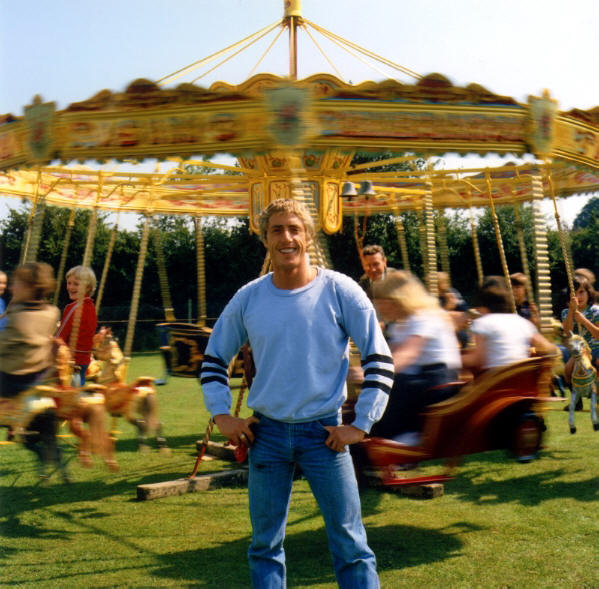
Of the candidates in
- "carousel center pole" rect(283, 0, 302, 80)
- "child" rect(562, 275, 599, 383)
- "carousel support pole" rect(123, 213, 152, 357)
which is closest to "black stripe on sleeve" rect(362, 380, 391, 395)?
"carousel support pole" rect(123, 213, 152, 357)

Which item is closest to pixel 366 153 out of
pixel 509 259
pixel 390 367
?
pixel 390 367

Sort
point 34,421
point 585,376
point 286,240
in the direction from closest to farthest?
point 286,240, point 34,421, point 585,376

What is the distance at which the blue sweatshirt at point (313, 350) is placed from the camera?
2.32 m

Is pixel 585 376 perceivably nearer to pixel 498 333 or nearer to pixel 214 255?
pixel 498 333

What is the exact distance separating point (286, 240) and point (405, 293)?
139 centimetres

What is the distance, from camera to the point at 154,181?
813cm

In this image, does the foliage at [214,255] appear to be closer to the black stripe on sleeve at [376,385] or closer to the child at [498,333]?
the child at [498,333]

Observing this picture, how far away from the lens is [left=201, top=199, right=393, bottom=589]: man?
7.63 feet

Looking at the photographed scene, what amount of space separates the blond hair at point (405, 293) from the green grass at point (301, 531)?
4.48 feet

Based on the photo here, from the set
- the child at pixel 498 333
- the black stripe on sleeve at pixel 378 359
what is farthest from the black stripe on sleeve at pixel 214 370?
the child at pixel 498 333

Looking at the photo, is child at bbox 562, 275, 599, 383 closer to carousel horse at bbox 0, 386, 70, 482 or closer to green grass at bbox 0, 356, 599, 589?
green grass at bbox 0, 356, 599, 589

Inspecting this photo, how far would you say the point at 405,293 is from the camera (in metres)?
3.67

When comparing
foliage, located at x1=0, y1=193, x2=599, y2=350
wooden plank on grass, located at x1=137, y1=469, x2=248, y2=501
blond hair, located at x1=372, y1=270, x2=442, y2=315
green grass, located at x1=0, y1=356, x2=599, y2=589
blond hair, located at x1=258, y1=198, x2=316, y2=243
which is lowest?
green grass, located at x1=0, y1=356, x2=599, y2=589

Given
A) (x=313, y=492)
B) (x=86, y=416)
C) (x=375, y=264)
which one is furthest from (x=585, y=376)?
(x=313, y=492)
